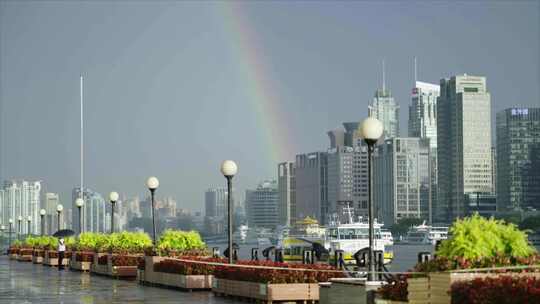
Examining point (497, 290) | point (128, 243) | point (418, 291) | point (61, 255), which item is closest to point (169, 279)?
point (128, 243)

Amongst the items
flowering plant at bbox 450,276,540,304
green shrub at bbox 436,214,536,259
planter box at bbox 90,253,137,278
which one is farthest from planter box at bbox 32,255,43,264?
flowering plant at bbox 450,276,540,304

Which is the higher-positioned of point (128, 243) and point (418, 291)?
point (418, 291)

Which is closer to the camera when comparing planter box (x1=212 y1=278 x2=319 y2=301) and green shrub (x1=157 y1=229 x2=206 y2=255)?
planter box (x1=212 y1=278 x2=319 y2=301)

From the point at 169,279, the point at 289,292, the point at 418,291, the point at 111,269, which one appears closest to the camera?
the point at 418,291

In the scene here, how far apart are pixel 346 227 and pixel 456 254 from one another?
83.3m

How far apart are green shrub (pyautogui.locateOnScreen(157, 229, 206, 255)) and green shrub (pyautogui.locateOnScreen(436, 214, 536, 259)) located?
17.2 metres

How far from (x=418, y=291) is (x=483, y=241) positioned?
4.01ft

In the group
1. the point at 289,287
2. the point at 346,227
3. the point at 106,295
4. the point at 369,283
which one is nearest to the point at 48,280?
the point at 106,295

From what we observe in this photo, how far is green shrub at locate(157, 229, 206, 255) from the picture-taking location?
31469 mm

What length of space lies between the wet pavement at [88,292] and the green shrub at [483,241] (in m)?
8.30

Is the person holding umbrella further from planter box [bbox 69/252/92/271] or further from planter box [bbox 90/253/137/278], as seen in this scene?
planter box [bbox 90/253/137/278]

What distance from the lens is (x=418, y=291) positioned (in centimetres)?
1452

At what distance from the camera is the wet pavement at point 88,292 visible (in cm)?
2278

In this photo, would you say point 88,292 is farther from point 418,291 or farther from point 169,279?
point 418,291
